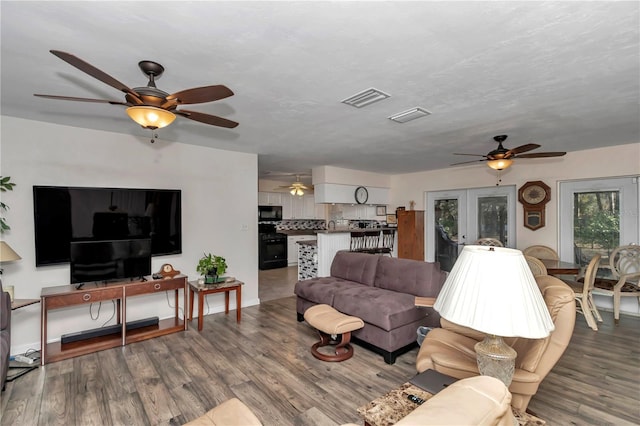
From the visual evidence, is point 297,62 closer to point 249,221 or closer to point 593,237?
point 249,221

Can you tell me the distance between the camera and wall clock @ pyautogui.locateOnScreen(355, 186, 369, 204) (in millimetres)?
6705

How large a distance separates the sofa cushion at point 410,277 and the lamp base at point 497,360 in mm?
2111

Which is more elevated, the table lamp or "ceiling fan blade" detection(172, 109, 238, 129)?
"ceiling fan blade" detection(172, 109, 238, 129)

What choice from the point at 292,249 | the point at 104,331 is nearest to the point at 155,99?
the point at 104,331

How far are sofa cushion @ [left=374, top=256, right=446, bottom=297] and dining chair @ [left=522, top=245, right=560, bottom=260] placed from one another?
251cm

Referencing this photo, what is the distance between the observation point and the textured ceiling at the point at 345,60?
1557 millimetres

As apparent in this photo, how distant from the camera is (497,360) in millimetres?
1336

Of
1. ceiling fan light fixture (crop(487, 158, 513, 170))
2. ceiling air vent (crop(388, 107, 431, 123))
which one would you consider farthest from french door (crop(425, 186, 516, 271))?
ceiling air vent (crop(388, 107, 431, 123))

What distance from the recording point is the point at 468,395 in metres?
0.94

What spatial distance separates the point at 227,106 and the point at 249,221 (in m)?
2.40

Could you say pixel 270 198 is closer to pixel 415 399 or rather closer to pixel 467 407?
pixel 415 399

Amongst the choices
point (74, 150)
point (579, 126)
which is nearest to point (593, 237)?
point (579, 126)

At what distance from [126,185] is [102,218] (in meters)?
0.50

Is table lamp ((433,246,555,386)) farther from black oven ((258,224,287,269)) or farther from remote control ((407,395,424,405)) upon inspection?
black oven ((258,224,287,269))
